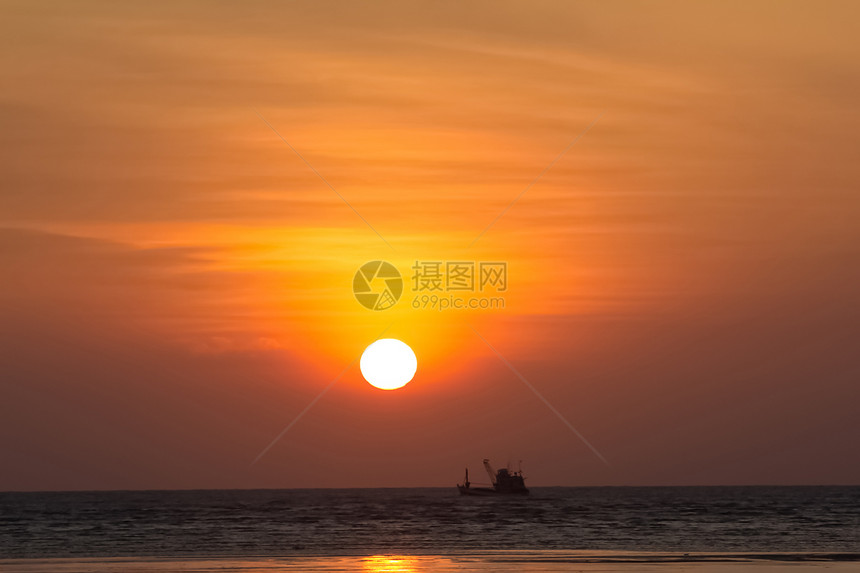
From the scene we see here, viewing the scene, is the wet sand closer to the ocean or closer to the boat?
the ocean

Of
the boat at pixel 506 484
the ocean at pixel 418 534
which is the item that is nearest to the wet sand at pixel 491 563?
the ocean at pixel 418 534

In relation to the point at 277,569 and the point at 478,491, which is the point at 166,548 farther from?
the point at 478,491

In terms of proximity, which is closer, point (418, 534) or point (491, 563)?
point (491, 563)

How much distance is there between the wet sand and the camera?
142 ft

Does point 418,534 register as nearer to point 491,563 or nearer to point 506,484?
point 491,563

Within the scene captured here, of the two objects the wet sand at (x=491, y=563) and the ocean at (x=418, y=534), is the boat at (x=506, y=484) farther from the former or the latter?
the wet sand at (x=491, y=563)

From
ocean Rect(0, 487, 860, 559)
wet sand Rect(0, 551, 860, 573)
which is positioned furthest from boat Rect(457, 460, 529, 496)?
wet sand Rect(0, 551, 860, 573)

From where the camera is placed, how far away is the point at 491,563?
1805 inches

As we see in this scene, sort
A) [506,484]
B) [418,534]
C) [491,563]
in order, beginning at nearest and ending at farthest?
[491,563]
[418,534]
[506,484]

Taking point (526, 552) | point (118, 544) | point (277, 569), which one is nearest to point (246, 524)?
point (118, 544)

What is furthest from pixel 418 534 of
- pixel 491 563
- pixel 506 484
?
pixel 506 484

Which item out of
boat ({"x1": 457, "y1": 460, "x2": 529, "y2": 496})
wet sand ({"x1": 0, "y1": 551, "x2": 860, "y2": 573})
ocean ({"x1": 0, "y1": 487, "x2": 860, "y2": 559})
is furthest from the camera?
boat ({"x1": 457, "y1": 460, "x2": 529, "y2": 496})

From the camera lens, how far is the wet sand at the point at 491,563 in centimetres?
4334

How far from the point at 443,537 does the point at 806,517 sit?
55.7 m
